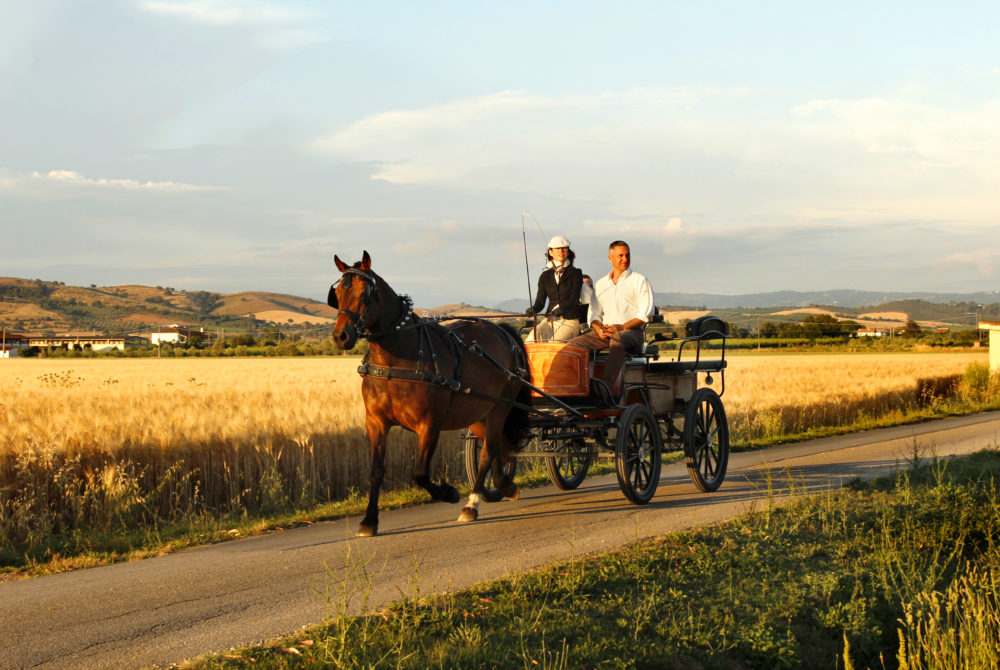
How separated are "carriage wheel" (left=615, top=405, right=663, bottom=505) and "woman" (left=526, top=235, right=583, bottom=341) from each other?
1.30 meters

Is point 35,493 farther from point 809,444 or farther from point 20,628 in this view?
point 809,444

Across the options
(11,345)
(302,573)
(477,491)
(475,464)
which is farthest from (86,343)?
(302,573)

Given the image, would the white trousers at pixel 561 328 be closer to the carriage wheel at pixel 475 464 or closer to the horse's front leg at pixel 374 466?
the carriage wheel at pixel 475 464

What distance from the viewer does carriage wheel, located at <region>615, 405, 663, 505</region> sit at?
352 inches

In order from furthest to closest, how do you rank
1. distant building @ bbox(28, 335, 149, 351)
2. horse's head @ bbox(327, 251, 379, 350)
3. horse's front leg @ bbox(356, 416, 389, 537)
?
distant building @ bbox(28, 335, 149, 351) → horse's front leg @ bbox(356, 416, 389, 537) → horse's head @ bbox(327, 251, 379, 350)

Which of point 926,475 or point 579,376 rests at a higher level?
point 579,376

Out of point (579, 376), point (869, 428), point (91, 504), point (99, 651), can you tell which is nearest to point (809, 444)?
point (869, 428)

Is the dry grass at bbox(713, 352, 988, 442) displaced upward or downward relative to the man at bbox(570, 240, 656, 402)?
downward

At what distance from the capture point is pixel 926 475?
9.80m

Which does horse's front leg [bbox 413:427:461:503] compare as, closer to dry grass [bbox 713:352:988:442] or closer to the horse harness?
the horse harness

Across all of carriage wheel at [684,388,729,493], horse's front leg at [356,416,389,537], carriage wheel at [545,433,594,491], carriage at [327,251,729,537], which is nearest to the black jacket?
carriage at [327,251,729,537]

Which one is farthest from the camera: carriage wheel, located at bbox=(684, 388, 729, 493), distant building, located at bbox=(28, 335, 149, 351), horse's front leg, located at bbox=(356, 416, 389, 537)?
distant building, located at bbox=(28, 335, 149, 351)

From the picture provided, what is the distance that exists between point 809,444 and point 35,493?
13.0 m

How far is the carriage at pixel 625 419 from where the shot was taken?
30.6 feet
